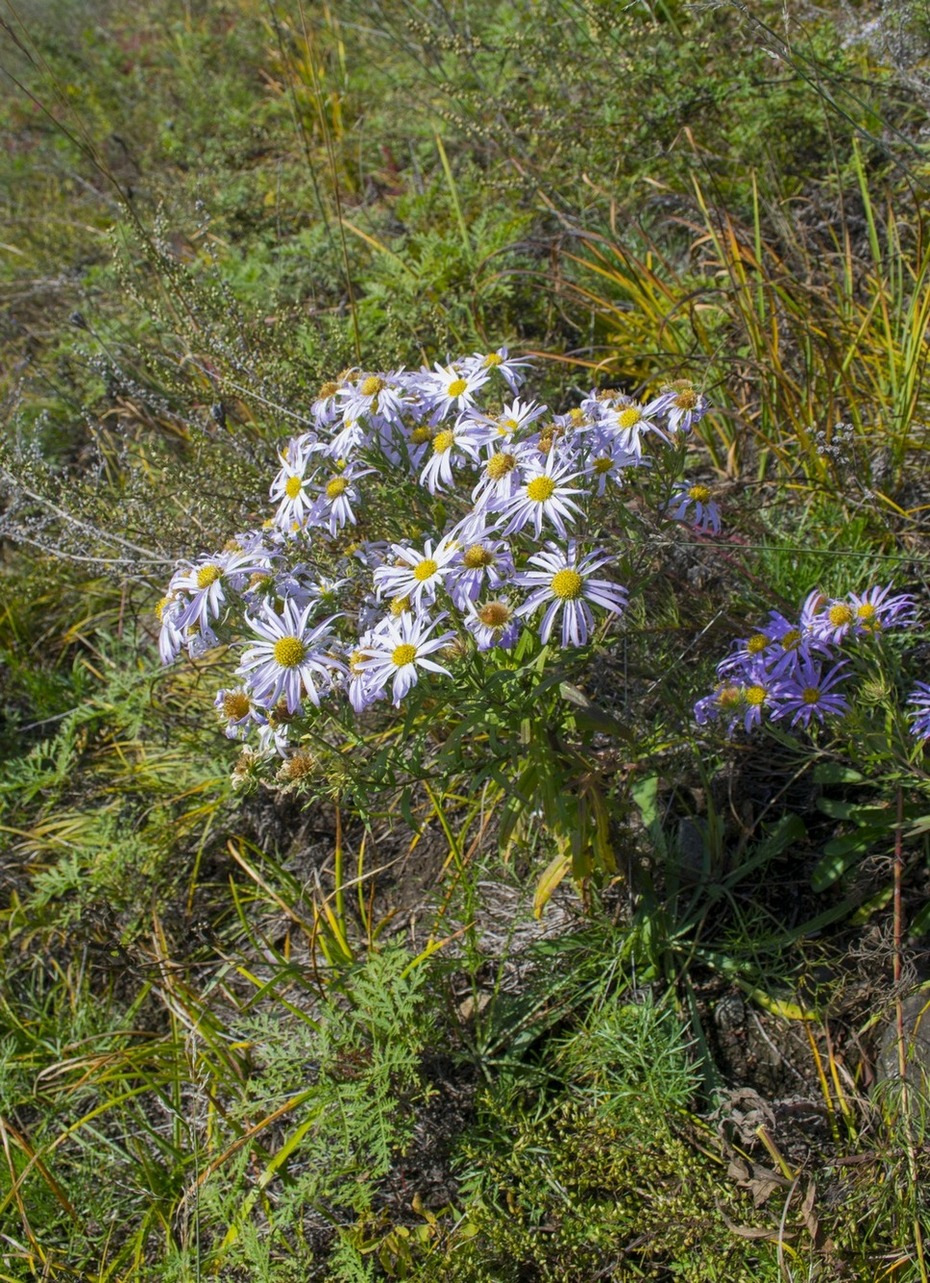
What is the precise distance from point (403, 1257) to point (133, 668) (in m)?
2.09

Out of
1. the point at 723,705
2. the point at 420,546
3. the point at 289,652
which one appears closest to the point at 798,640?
the point at 723,705

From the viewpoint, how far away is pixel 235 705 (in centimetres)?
169

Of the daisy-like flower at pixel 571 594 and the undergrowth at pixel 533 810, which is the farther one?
the undergrowth at pixel 533 810

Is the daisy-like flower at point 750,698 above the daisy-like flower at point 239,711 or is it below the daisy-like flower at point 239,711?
below

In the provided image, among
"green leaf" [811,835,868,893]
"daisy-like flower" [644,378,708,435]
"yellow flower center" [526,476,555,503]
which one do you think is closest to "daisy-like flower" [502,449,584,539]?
"yellow flower center" [526,476,555,503]

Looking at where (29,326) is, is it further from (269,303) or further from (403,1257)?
(403,1257)

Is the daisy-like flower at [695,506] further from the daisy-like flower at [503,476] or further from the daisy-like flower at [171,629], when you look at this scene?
the daisy-like flower at [171,629]

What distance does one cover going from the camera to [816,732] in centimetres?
196

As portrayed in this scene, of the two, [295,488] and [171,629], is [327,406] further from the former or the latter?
[171,629]

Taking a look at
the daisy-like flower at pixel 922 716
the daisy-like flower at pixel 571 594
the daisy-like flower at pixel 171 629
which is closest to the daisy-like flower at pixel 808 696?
the daisy-like flower at pixel 922 716

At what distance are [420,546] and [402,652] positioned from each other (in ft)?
1.00

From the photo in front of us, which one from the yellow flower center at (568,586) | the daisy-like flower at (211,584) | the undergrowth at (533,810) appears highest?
the daisy-like flower at (211,584)

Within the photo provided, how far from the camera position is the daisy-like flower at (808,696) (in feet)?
5.95

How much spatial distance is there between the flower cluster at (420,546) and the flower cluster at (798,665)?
0.28m
